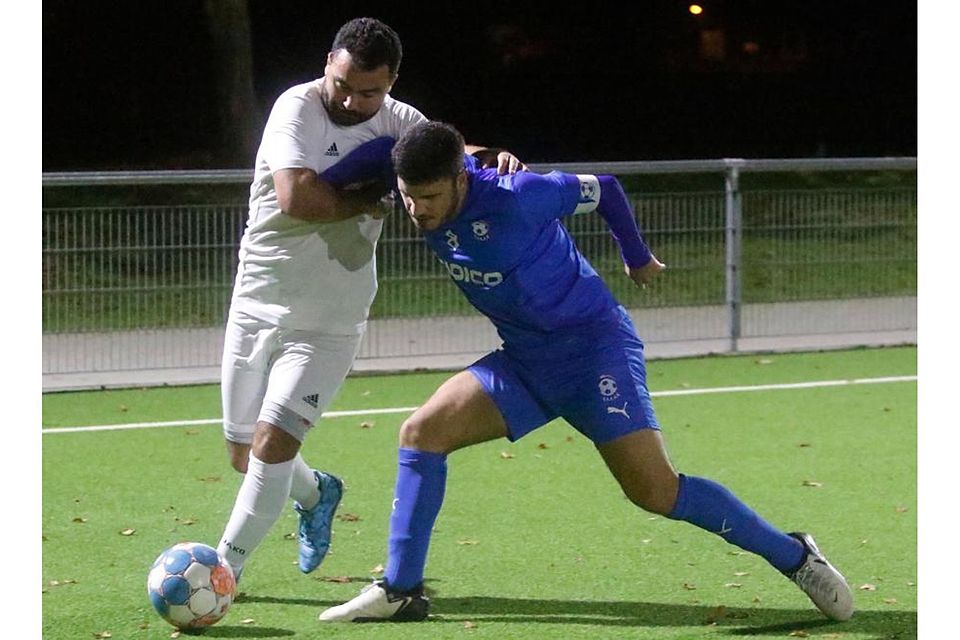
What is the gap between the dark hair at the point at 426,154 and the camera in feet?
19.0

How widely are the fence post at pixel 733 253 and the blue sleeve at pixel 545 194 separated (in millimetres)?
8149

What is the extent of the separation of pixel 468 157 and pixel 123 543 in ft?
8.65

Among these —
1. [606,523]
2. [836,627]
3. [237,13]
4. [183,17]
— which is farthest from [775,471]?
[183,17]

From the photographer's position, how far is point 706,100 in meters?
27.9

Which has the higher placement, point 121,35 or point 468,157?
point 121,35

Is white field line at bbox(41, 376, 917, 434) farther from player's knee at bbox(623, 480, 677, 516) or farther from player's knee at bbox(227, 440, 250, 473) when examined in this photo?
player's knee at bbox(623, 480, 677, 516)

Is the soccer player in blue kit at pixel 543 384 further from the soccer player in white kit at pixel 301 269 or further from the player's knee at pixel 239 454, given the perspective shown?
the player's knee at pixel 239 454

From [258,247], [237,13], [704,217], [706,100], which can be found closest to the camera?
[258,247]

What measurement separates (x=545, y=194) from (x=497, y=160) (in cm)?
30

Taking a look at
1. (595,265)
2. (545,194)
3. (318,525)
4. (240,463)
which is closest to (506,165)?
(545,194)

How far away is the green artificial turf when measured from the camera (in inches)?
249

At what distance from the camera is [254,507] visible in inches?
249

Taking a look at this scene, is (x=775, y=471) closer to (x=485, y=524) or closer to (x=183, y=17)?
(x=485, y=524)

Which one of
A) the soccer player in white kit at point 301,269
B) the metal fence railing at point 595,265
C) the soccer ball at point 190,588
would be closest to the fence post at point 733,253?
the metal fence railing at point 595,265
